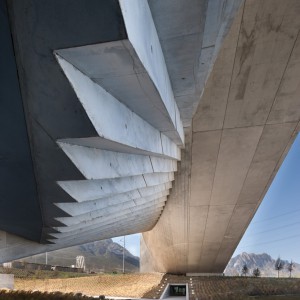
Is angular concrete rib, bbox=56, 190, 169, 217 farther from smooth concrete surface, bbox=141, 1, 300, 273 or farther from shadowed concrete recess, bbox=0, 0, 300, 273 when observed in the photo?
smooth concrete surface, bbox=141, 1, 300, 273

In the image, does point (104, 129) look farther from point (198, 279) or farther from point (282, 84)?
point (198, 279)

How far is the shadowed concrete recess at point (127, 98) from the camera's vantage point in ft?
9.26

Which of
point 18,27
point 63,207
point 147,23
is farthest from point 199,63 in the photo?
point 63,207

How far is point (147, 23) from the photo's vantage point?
3.33 metres

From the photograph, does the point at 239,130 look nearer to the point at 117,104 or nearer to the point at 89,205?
the point at 89,205

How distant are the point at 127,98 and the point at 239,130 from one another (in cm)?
779

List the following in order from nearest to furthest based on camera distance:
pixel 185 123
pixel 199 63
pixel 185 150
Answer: pixel 199 63, pixel 185 123, pixel 185 150

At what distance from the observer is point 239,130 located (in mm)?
11211

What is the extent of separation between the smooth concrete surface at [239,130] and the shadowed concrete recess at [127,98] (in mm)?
45

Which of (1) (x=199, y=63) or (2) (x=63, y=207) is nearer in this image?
(1) (x=199, y=63)

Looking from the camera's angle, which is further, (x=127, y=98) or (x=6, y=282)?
(x=6, y=282)

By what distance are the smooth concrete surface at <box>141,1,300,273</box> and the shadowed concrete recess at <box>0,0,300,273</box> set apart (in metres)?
0.05

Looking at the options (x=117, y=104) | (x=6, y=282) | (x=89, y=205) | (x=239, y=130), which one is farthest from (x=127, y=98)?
(x=6, y=282)

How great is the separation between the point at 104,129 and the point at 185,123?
15.8 ft
